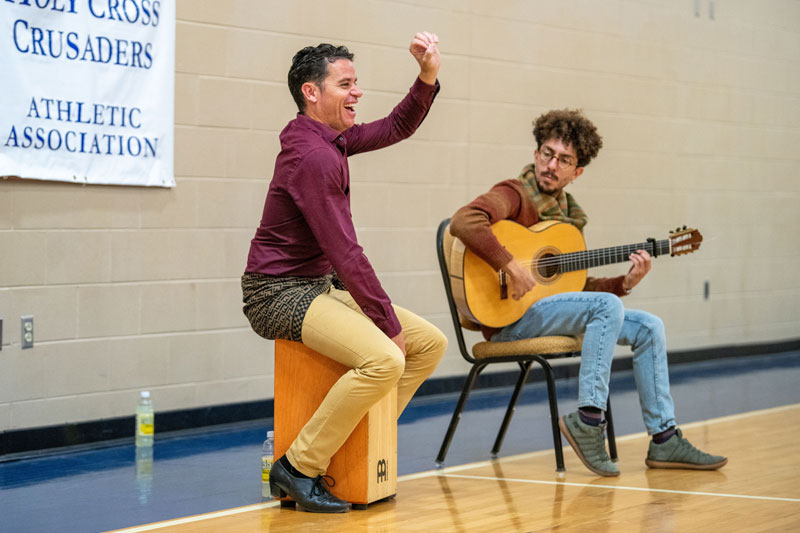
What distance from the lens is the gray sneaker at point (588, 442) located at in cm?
339

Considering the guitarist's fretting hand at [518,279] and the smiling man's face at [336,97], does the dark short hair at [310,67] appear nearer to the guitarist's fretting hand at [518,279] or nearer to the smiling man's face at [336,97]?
the smiling man's face at [336,97]

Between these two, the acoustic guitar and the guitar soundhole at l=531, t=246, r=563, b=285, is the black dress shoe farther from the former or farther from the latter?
the guitar soundhole at l=531, t=246, r=563, b=285

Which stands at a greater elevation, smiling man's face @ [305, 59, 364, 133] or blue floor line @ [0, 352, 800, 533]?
smiling man's face @ [305, 59, 364, 133]

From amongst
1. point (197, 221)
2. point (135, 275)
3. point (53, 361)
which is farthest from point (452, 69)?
point (53, 361)

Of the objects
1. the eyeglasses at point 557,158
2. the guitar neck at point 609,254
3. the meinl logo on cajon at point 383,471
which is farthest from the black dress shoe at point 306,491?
the eyeglasses at point 557,158

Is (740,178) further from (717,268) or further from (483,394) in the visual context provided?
(483,394)

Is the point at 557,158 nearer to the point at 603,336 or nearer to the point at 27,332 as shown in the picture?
the point at 603,336

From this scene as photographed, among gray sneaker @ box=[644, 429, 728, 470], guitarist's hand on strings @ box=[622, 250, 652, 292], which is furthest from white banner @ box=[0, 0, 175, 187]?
gray sneaker @ box=[644, 429, 728, 470]

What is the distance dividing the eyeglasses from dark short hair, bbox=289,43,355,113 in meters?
0.89

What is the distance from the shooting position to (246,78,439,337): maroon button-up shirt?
9.49 feet

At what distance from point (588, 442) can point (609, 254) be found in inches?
25.4

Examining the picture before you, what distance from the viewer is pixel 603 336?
136 inches

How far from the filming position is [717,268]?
23.0 feet

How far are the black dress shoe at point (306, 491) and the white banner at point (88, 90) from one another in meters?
1.65
